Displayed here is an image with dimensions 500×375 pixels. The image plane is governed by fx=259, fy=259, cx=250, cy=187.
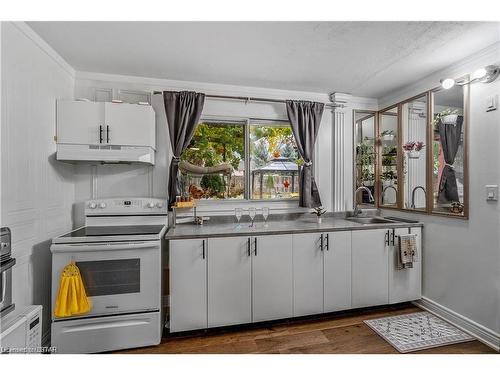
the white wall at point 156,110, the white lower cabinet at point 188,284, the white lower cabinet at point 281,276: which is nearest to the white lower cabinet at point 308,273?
the white lower cabinet at point 281,276

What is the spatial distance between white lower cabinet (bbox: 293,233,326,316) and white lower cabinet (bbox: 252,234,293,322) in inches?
2.4

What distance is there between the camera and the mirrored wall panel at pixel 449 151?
2.37 m

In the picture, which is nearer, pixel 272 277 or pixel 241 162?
pixel 272 277

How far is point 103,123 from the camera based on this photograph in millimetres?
2326

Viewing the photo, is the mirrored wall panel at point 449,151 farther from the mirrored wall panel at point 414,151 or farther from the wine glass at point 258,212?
the wine glass at point 258,212

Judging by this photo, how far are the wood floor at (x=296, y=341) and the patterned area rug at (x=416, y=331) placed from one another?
0.05m

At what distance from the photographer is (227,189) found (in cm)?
301

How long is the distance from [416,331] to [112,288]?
260 centimetres

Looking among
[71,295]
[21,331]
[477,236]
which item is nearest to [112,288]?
[71,295]

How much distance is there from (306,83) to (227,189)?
148 cm

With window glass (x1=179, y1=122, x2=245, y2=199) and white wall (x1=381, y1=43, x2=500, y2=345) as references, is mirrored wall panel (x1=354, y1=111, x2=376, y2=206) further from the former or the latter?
window glass (x1=179, y1=122, x2=245, y2=199)

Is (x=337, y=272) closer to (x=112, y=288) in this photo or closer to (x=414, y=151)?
(x=414, y=151)

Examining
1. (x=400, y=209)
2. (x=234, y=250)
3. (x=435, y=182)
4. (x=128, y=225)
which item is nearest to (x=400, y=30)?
(x=435, y=182)

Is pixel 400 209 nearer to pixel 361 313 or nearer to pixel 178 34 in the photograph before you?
pixel 361 313
